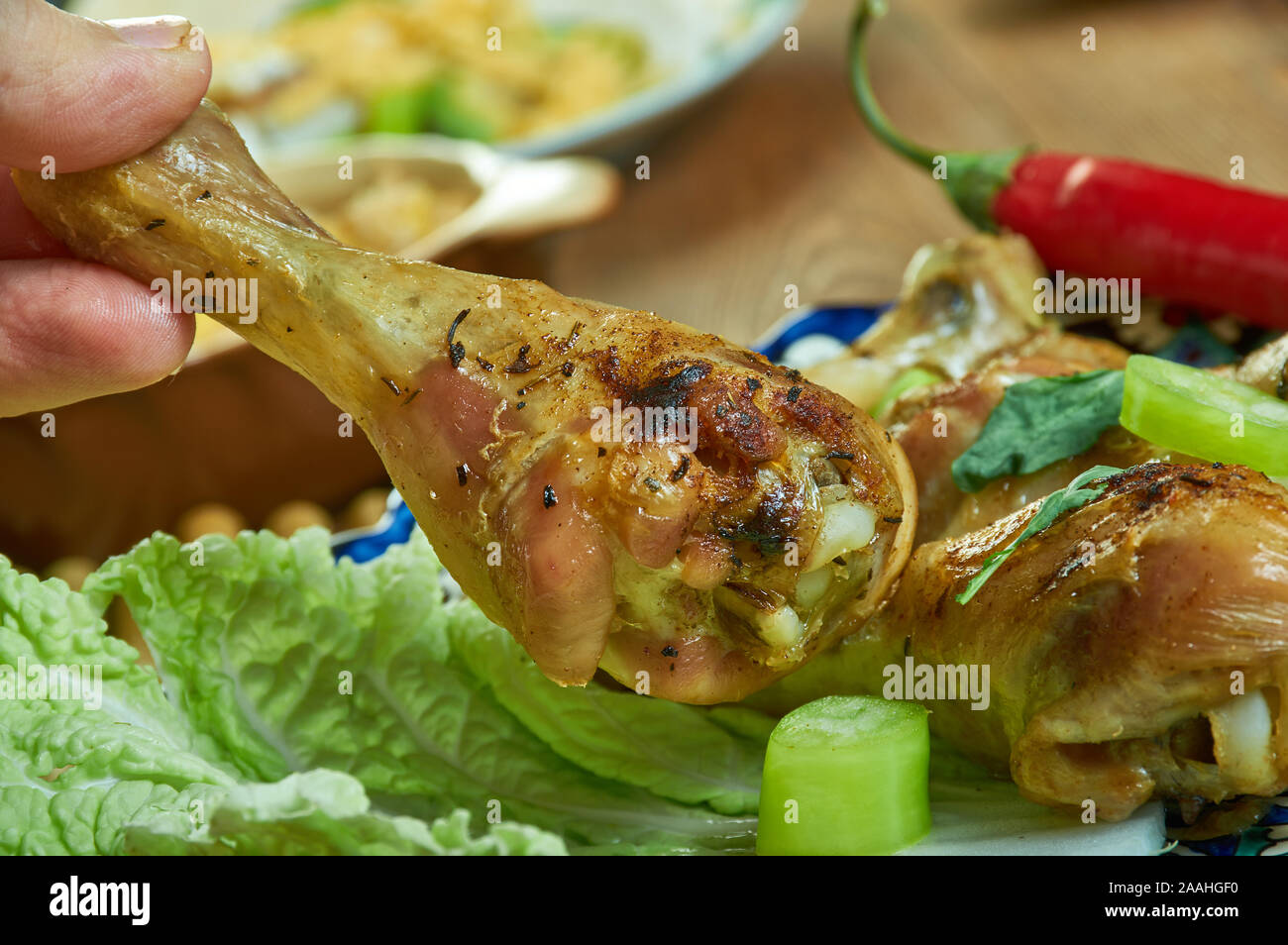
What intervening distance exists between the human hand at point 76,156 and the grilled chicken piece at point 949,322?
4.71 feet

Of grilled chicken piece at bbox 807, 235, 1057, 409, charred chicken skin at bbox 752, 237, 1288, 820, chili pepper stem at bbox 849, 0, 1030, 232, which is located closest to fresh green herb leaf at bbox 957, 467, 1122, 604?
charred chicken skin at bbox 752, 237, 1288, 820

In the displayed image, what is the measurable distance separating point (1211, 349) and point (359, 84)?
365 centimetres

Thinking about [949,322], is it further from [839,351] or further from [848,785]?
[848,785]

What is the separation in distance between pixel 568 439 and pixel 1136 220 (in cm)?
225

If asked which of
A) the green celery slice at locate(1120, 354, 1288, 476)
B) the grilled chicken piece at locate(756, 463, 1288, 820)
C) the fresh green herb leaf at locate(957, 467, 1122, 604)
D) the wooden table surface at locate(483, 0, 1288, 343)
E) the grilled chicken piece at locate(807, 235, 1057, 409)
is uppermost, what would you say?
the wooden table surface at locate(483, 0, 1288, 343)

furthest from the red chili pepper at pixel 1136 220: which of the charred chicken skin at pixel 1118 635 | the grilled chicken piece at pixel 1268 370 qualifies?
the charred chicken skin at pixel 1118 635

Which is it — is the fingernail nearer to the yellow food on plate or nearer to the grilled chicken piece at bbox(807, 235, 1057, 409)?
the grilled chicken piece at bbox(807, 235, 1057, 409)

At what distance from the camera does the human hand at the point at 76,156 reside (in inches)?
76.1

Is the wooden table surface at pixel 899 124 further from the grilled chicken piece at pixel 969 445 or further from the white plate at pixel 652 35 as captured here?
the grilled chicken piece at pixel 969 445

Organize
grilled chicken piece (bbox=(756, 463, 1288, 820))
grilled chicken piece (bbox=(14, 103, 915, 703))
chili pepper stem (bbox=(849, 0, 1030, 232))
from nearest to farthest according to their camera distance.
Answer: grilled chicken piece (bbox=(756, 463, 1288, 820)) < grilled chicken piece (bbox=(14, 103, 915, 703)) < chili pepper stem (bbox=(849, 0, 1030, 232))

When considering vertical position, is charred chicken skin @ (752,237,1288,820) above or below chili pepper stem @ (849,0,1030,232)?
below

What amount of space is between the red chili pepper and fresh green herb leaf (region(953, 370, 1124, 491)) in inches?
47.5

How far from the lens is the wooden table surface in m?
4.67

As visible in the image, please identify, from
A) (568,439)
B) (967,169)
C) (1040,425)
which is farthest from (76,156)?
(967,169)
